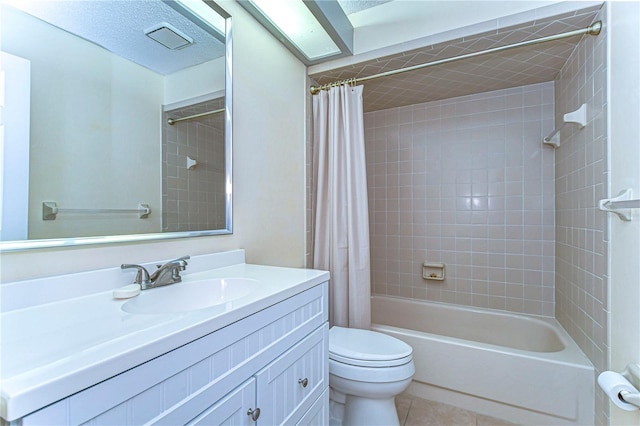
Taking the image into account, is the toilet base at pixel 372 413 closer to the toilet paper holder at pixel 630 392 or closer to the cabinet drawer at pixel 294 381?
the cabinet drawer at pixel 294 381

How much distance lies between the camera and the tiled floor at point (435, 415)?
1.63 m

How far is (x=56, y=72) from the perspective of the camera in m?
0.86

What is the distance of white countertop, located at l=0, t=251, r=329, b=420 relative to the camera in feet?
1.34

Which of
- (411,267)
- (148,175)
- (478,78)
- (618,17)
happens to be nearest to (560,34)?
(618,17)

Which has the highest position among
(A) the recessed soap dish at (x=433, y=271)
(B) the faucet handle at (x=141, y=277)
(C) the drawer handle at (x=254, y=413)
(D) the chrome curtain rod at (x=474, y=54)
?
(D) the chrome curtain rod at (x=474, y=54)

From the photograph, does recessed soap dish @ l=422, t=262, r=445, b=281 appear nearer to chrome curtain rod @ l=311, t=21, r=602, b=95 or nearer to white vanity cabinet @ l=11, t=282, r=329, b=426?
chrome curtain rod @ l=311, t=21, r=602, b=95

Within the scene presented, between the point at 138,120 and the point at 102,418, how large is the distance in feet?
3.09

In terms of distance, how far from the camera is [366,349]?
1494mm

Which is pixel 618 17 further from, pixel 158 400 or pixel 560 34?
pixel 158 400

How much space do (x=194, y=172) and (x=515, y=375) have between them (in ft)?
6.42

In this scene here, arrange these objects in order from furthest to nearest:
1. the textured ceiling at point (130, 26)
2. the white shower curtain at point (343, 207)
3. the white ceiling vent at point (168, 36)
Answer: the white shower curtain at point (343, 207), the white ceiling vent at point (168, 36), the textured ceiling at point (130, 26)

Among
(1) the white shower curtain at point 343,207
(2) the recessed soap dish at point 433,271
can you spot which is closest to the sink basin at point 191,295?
(1) the white shower curtain at point 343,207

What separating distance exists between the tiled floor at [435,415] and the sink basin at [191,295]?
1.28 metres

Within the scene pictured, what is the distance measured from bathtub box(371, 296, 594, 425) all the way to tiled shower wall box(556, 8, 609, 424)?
0.08 meters
